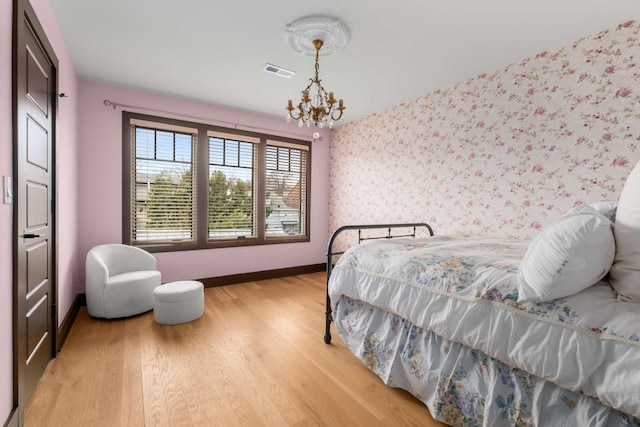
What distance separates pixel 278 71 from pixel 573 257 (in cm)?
279

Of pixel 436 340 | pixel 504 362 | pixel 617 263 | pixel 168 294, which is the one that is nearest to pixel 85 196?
pixel 168 294

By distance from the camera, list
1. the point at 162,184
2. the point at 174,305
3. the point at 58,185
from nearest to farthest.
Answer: the point at 58,185
the point at 174,305
the point at 162,184

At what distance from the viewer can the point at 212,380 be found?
182 centimetres

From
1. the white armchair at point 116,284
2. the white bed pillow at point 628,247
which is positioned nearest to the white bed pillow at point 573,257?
the white bed pillow at point 628,247

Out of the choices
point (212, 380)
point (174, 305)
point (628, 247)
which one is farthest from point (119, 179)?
point (628, 247)

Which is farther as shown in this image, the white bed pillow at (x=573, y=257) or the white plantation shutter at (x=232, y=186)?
the white plantation shutter at (x=232, y=186)

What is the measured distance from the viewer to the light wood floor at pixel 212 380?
151 cm

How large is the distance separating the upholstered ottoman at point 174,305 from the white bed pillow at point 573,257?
263 cm

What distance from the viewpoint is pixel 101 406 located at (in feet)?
5.15

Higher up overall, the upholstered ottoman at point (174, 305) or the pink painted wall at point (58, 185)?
the pink painted wall at point (58, 185)

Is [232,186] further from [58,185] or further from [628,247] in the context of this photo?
[628,247]

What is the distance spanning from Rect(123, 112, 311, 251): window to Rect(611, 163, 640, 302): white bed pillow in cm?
378

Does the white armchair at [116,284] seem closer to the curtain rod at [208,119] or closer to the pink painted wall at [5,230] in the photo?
the pink painted wall at [5,230]

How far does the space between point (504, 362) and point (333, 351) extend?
4.10 ft
